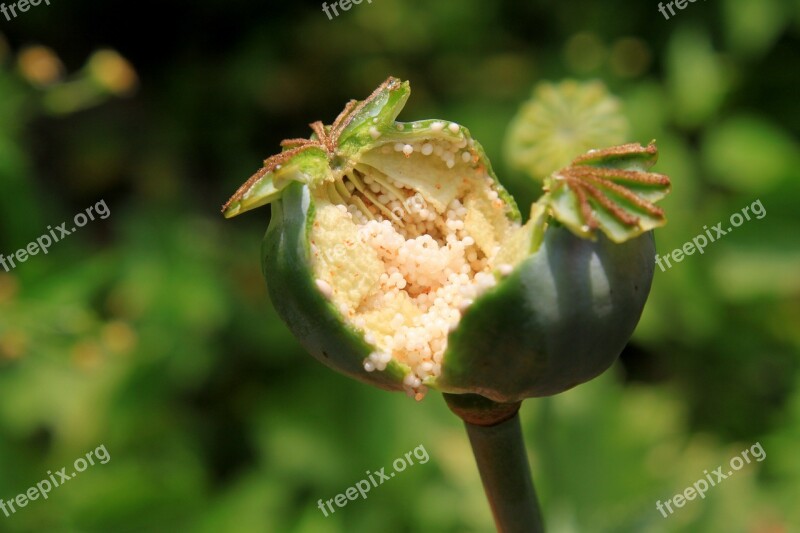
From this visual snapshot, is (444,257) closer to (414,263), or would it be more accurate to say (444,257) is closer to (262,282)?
(414,263)

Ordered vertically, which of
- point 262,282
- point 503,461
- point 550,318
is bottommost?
point 262,282

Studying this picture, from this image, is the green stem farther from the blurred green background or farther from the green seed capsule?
the blurred green background

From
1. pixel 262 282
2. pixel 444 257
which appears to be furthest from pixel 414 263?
pixel 262 282

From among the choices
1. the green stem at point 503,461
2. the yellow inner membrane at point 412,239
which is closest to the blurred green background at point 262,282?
the green stem at point 503,461

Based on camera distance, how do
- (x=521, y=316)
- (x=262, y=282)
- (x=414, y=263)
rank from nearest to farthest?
(x=521, y=316) < (x=414, y=263) < (x=262, y=282)

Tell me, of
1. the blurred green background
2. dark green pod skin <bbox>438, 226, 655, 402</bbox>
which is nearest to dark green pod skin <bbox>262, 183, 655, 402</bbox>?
dark green pod skin <bbox>438, 226, 655, 402</bbox>

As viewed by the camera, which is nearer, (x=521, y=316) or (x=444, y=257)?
(x=521, y=316)
